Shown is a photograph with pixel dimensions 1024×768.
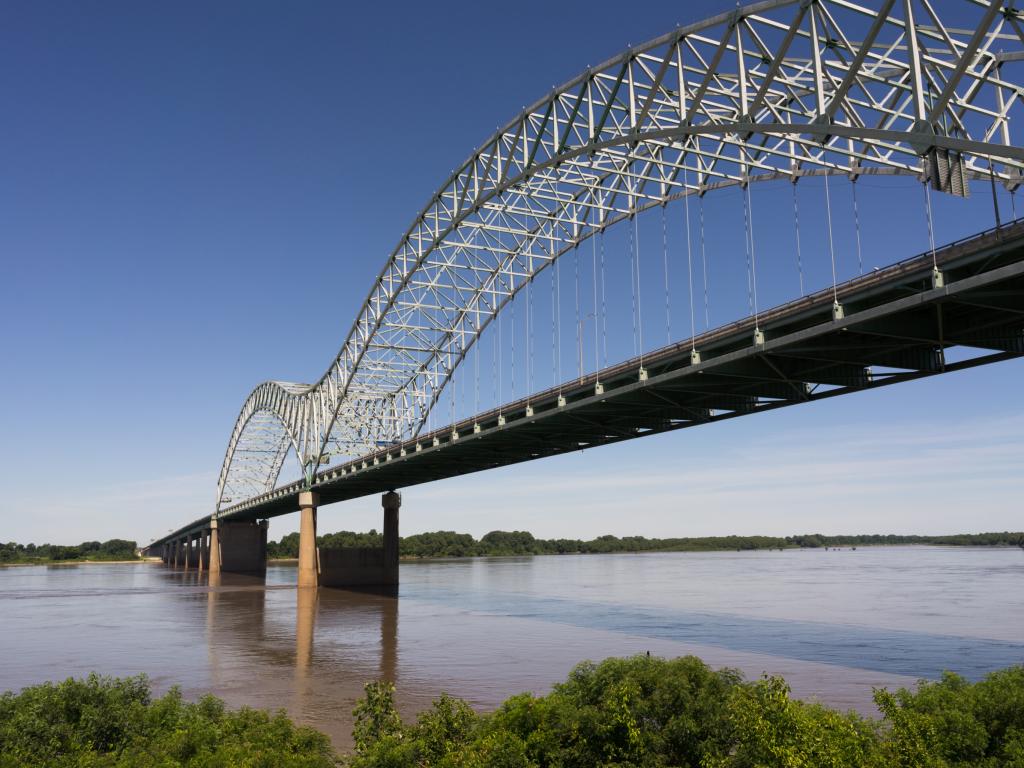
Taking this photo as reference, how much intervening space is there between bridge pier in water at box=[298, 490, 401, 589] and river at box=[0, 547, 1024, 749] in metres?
5.85

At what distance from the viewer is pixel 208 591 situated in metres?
86.8

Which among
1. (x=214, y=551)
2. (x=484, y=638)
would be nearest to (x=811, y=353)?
(x=484, y=638)

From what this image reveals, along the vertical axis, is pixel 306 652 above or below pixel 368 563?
below

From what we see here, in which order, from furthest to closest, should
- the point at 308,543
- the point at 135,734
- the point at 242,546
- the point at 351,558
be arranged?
1. the point at 242,546
2. the point at 351,558
3. the point at 308,543
4. the point at 135,734

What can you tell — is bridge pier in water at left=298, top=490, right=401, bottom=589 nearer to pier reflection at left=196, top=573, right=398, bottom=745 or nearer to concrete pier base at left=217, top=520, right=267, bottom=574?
pier reflection at left=196, top=573, right=398, bottom=745

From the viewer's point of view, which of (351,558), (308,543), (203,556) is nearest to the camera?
(308,543)

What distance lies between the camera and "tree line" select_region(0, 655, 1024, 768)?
12922mm

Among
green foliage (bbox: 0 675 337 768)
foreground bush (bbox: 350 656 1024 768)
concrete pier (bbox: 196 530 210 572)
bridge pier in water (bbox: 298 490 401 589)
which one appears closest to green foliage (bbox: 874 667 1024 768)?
foreground bush (bbox: 350 656 1024 768)

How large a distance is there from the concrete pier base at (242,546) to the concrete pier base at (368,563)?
48.7 meters

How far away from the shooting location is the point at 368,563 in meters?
83.2

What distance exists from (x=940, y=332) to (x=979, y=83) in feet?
22.0

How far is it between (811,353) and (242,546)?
11578cm

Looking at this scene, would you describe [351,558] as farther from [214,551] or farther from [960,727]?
[960,727]

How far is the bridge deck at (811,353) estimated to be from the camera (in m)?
22.1
